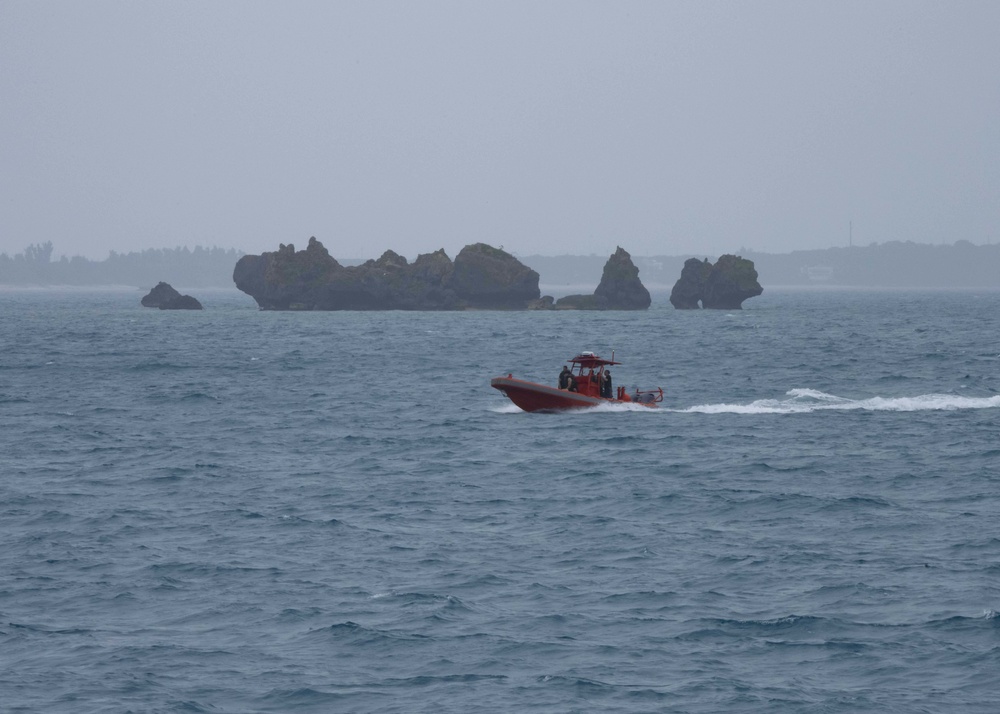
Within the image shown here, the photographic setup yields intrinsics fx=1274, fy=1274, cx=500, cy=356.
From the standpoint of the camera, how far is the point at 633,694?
17234 millimetres

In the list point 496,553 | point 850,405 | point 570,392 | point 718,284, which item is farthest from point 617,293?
point 496,553

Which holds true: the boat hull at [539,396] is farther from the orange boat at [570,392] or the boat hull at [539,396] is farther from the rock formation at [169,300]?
the rock formation at [169,300]

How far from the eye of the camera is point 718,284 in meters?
147

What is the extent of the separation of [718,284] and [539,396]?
104 meters

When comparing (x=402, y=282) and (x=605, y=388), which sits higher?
(x=402, y=282)

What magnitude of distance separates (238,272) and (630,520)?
435 ft

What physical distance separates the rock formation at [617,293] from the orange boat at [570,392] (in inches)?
3868

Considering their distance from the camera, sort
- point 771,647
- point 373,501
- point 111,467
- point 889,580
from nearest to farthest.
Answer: point 771,647
point 889,580
point 373,501
point 111,467

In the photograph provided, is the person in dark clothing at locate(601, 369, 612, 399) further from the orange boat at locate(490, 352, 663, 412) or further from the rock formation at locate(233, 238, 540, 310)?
the rock formation at locate(233, 238, 540, 310)

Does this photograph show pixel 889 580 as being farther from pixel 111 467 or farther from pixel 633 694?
pixel 111 467

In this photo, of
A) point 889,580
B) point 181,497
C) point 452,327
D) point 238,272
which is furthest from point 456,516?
point 238,272

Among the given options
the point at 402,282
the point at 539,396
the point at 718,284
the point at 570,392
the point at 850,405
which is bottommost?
the point at 850,405

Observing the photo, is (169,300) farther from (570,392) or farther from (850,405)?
(850,405)

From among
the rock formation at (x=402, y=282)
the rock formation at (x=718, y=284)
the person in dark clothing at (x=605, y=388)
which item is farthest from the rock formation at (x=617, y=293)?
the person in dark clothing at (x=605, y=388)
